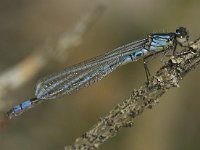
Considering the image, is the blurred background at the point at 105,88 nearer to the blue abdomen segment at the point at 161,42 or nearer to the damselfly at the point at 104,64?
the damselfly at the point at 104,64

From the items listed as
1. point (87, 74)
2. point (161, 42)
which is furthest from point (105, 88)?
point (161, 42)

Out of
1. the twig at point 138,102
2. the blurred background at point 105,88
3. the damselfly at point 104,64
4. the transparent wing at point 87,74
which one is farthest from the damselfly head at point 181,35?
the blurred background at point 105,88

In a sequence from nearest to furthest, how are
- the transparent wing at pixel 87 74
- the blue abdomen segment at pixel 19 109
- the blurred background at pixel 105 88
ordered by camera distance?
the blue abdomen segment at pixel 19 109 → the transparent wing at pixel 87 74 → the blurred background at pixel 105 88

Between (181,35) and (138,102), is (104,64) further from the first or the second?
(138,102)

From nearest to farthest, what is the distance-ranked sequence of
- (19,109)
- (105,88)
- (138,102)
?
1. (138,102)
2. (19,109)
3. (105,88)

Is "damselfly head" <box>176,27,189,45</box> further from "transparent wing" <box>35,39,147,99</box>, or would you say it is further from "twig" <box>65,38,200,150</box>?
"twig" <box>65,38,200,150</box>

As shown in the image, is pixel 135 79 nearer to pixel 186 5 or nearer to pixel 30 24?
pixel 186 5
